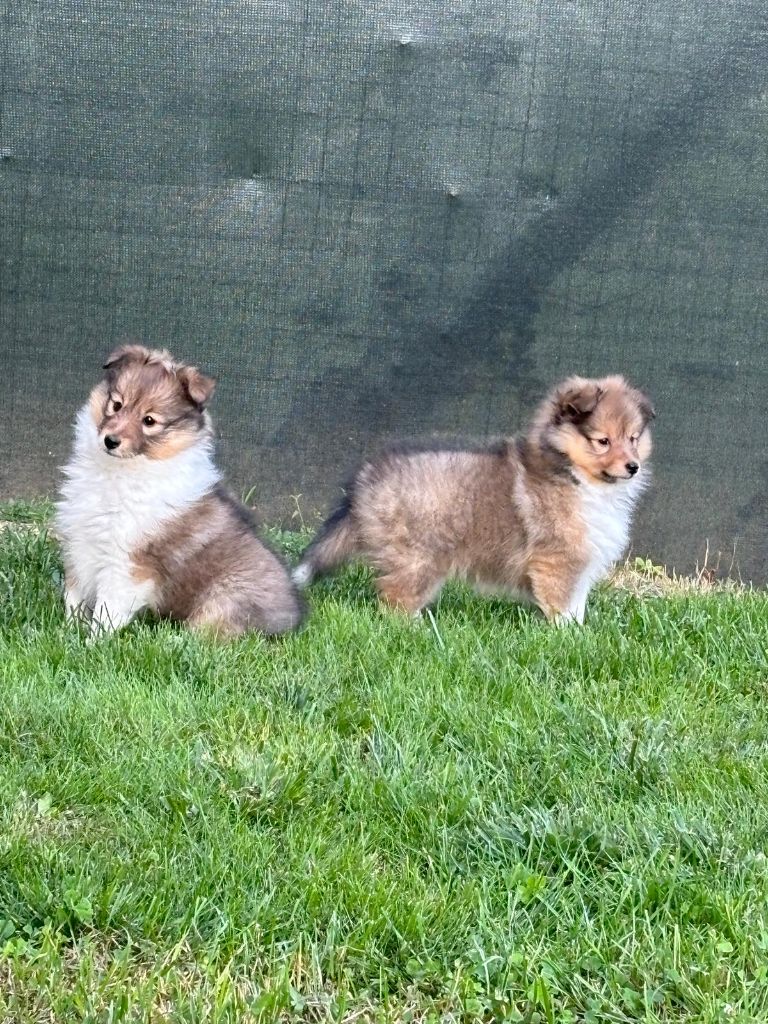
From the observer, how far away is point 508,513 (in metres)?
6.07

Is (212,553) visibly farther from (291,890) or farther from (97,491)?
(291,890)

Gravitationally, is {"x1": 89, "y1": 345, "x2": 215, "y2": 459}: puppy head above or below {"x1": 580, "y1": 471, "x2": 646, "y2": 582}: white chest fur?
above

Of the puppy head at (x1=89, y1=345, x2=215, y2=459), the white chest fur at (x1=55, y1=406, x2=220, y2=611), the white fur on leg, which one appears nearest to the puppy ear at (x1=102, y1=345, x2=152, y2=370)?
the puppy head at (x1=89, y1=345, x2=215, y2=459)

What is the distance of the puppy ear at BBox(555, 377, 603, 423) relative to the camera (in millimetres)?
6074

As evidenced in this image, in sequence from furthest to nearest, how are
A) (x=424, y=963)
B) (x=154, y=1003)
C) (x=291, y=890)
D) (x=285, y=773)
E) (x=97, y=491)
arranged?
(x=97, y=491) < (x=285, y=773) < (x=291, y=890) < (x=424, y=963) < (x=154, y=1003)

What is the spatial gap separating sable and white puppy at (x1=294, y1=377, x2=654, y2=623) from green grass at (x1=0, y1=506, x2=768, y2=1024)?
3.18 feet

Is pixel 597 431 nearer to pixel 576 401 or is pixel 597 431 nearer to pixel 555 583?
pixel 576 401

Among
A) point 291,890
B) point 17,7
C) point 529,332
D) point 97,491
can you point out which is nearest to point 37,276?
point 17,7

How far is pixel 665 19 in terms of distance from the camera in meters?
7.17

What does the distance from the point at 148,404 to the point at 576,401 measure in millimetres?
2287

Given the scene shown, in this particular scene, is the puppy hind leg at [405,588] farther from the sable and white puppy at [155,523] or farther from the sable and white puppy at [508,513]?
the sable and white puppy at [155,523]

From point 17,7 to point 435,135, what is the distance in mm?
2745

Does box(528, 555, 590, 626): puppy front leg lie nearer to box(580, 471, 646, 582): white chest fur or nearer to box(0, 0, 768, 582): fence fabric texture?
box(580, 471, 646, 582): white chest fur

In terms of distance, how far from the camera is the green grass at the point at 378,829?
2674mm
